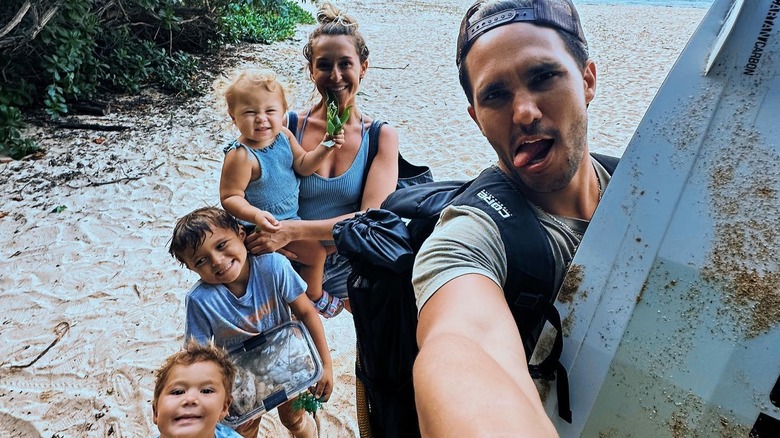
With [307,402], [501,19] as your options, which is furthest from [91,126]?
[501,19]

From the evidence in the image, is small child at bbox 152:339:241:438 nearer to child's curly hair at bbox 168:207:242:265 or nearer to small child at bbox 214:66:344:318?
child's curly hair at bbox 168:207:242:265

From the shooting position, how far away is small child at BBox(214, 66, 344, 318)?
1954 mm

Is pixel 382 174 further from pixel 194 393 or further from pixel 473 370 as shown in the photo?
pixel 473 370

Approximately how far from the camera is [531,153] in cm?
112

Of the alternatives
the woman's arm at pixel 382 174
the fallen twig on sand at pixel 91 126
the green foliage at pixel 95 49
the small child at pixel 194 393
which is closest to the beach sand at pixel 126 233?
the fallen twig on sand at pixel 91 126

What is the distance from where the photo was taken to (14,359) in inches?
125

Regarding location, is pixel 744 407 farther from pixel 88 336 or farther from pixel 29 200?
pixel 29 200

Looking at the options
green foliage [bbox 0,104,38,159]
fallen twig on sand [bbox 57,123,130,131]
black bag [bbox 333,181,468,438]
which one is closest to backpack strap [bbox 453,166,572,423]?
black bag [bbox 333,181,468,438]

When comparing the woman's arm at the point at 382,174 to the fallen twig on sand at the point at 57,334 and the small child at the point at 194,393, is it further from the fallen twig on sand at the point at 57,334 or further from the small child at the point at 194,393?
the fallen twig on sand at the point at 57,334

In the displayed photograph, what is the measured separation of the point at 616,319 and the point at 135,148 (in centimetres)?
671

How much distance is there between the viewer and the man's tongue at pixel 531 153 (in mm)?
1121

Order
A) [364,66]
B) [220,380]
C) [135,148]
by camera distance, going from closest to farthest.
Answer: [220,380] < [364,66] < [135,148]

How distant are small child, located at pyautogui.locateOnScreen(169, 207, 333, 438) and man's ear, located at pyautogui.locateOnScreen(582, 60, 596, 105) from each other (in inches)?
50.7

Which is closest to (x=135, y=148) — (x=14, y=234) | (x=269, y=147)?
(x=14, y=234)
